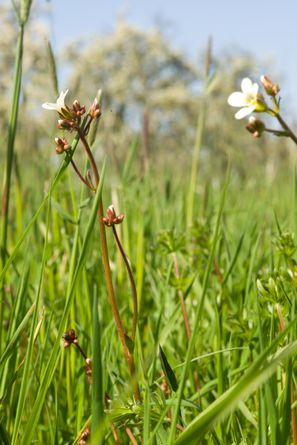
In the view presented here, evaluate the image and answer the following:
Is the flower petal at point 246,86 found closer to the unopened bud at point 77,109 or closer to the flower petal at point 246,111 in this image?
the flower petal at point 246,111

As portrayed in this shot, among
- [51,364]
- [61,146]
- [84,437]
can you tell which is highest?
[61,146]

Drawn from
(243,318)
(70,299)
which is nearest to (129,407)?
(70,299)

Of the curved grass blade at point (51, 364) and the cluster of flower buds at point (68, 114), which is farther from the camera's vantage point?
the cluster of flower buds at point (68, 114)

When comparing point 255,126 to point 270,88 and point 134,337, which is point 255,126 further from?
point 134,337

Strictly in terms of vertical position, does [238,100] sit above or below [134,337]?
above

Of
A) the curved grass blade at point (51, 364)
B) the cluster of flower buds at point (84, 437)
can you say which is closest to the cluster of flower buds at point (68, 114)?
the curved grass blade at point (51, 364)

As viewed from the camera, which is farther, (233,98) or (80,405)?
(80,405)

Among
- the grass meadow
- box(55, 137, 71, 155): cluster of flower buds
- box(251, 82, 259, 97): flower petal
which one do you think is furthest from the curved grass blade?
box(251, 82, 259, 97): flower petal

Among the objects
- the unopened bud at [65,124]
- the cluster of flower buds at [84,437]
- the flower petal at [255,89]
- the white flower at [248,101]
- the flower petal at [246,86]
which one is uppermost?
the flower petal at [246,86]

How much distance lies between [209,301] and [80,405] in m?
0.52

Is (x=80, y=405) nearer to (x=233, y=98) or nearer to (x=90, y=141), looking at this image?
(x=90, y=141)

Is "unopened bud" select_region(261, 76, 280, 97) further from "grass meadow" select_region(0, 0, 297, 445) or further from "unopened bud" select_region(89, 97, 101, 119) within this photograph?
"unopened bud" select_region(89, 97, 101, 119)

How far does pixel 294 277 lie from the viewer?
92cm

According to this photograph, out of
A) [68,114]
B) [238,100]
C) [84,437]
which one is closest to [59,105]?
[68,114]
